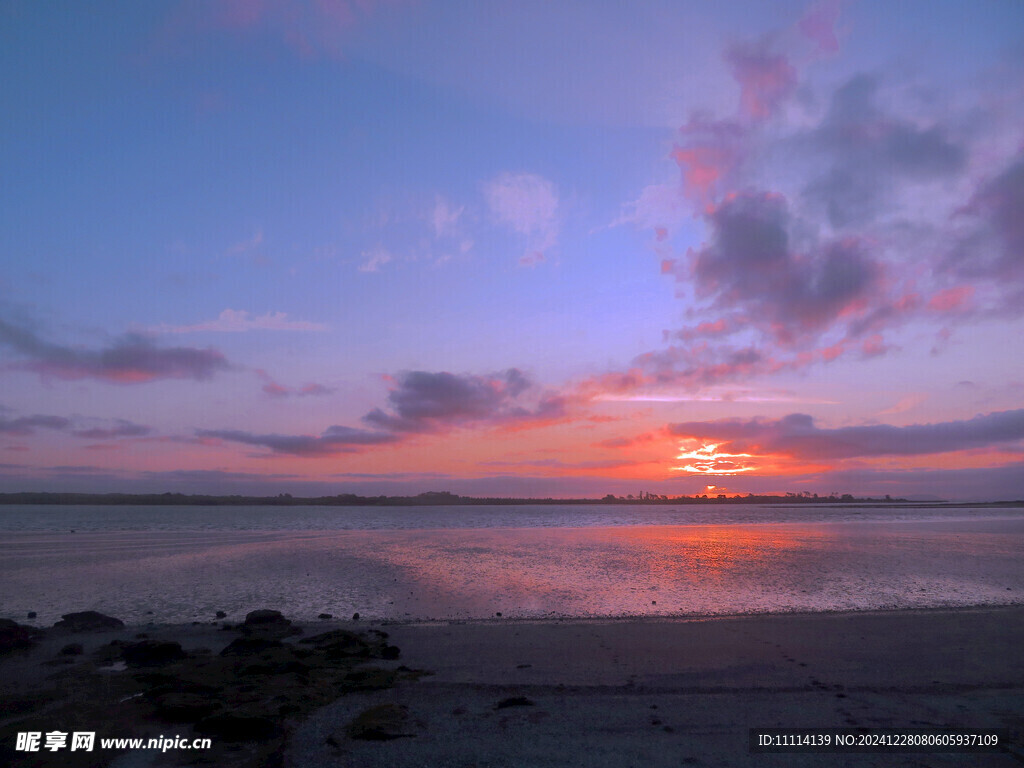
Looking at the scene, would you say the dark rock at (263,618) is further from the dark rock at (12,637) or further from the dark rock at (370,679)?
the dark rock at (370,679)

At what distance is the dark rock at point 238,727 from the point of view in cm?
959

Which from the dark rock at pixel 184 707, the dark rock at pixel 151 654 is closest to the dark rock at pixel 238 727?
the dark rock at pixel 184 707

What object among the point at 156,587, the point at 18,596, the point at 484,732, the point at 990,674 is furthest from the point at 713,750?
the point at 18,596

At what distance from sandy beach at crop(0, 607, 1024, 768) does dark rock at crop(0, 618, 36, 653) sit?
1.44 feet

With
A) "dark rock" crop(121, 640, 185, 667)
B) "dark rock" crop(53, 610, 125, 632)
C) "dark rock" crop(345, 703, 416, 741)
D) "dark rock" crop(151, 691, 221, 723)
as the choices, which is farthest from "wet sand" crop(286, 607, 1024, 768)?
"dark rock" crop(53, 610, 125, 632)

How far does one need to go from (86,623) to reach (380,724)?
44.0ft

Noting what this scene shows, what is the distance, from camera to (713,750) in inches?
362

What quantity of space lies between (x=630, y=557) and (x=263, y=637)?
27.6m

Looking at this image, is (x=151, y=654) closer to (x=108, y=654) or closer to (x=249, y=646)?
(x=108, y=654)

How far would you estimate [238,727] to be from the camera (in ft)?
31.8

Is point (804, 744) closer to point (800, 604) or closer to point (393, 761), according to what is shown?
point (393, 761)

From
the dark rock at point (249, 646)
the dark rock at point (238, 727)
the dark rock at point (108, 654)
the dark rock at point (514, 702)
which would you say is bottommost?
the dark rock at point (108, 654)

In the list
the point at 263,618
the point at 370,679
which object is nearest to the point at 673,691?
the point at 370,679

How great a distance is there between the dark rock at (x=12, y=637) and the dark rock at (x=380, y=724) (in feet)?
37.2
